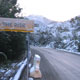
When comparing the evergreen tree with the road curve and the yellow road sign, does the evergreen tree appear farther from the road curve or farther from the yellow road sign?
the yellow road sign

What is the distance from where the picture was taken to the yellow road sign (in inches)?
216

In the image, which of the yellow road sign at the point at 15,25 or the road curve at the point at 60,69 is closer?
the yellow road sign at the point at 15,25

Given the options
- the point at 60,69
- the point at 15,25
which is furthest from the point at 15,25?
the point at 60,69

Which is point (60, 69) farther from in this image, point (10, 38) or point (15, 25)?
point (15, 25)

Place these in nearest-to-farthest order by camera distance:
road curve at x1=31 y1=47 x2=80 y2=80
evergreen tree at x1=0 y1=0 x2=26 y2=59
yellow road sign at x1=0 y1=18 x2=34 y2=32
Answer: yellow road sign at x1=0 y1=18 x2=34 y2=32 < road curve at x1=31 y1=47 x2=80 y2=80 < evergreen tree at x1=0 y1=0 x2=26 y2=59

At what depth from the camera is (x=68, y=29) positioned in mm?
62312

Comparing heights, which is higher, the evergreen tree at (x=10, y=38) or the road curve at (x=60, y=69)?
the evergreen tree at (x=10, y=38)

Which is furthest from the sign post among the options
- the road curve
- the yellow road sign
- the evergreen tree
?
the evergreen tree

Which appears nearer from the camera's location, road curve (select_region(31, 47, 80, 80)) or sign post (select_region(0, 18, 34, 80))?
sign post (select_region(0, 18, 34, 80))

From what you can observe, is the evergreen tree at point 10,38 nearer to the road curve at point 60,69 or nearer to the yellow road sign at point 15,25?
the road curve at point 60,69

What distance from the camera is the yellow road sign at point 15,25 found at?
18.0 feet

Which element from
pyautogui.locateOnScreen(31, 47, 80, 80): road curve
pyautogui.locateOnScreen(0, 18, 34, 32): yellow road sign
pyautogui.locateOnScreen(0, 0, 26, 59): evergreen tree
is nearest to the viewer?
pyautogui.locateOnScreen(0, 18, 34, 32): yellow road sign

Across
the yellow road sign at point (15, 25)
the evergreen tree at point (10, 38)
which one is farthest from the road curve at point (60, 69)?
the yellow road sign at point (15, 25)

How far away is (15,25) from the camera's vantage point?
553 cm
